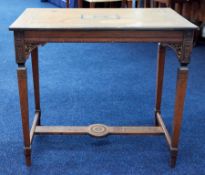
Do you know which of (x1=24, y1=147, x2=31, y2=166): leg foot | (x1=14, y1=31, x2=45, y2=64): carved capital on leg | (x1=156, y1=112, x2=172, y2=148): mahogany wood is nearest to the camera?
(x1=14, y1=31, x2=45, y2=64): carved capital on leg

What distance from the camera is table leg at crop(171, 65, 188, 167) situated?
5.20ft

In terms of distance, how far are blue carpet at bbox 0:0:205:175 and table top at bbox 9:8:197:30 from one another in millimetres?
706

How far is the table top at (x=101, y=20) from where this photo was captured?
1.50m

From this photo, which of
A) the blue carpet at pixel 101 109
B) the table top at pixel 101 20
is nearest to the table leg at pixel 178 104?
the blue carpet at pixel 101 109

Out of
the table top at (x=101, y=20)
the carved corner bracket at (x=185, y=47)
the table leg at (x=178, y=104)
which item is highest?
the table top at (x=101, y=20)

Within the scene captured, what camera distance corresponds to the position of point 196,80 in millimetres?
2912

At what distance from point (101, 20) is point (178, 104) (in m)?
0.54

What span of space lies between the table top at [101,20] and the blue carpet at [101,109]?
2.32 feet

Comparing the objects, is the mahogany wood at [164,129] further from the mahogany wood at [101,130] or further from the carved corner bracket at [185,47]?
the carved corner bracket at [185,47]

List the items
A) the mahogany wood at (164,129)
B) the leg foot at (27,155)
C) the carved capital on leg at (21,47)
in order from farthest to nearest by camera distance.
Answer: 1. the mahogany wood at (164,129)
2. the leg foot at (27,155)
3. the carved capital on leg at (21,47)

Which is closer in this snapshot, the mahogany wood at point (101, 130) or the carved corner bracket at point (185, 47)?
the carved corner bracket at point (185, 47)

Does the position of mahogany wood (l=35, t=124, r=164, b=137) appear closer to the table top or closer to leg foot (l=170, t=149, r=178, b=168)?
leg foot (l=170, t=149, r=178, b=168)

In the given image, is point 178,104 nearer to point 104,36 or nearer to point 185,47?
point 185,47

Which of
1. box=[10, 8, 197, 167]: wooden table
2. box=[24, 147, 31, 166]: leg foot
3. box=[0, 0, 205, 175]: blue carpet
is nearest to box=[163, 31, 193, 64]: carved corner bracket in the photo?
box=[10, 8, 197, 167]: wooden table
